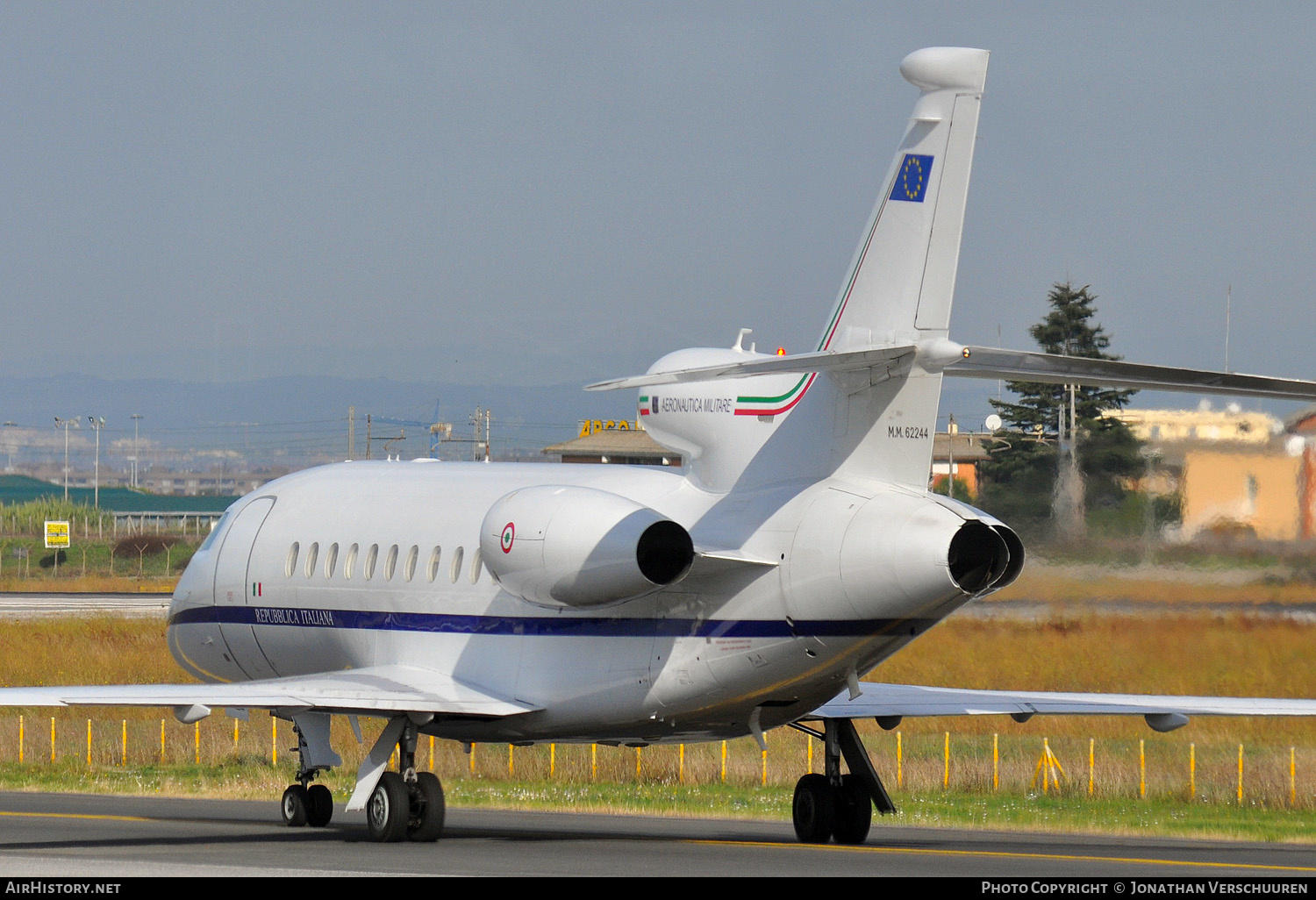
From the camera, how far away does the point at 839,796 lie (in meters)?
23.3

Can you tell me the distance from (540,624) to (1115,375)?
7.33 metres

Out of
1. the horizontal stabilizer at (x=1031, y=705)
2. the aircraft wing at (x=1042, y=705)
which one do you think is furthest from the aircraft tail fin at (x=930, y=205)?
the horizontal stabilizer at (x=1031, y=705)

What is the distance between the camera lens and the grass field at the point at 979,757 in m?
31.4

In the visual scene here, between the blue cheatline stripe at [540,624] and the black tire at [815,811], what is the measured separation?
3194 millimetres

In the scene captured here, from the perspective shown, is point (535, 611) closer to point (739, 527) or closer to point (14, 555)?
point (739, 527)

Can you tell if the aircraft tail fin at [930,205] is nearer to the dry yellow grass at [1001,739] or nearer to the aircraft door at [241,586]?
the aircraft door at [241,586]

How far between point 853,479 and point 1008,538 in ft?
5.76

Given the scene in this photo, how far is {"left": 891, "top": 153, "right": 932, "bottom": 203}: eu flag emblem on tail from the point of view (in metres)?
19.9

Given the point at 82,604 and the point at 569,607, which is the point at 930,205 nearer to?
the point at 569,607

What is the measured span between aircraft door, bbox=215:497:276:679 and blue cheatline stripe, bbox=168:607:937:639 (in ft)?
0.30

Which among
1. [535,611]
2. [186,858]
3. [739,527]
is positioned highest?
[739,527]
